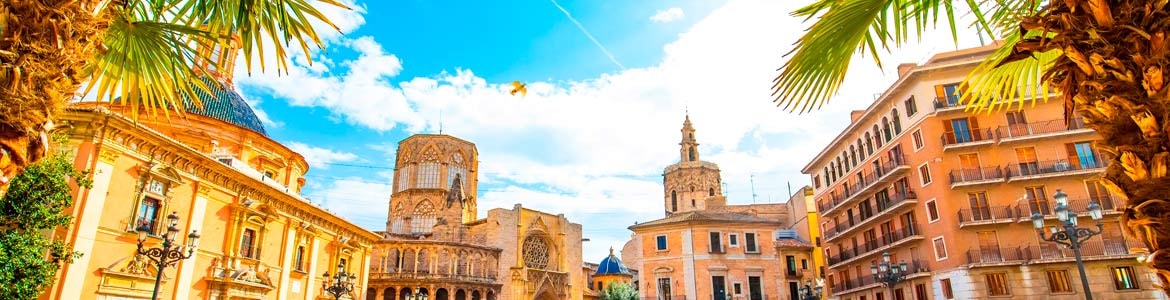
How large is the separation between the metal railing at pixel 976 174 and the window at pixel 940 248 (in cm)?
250

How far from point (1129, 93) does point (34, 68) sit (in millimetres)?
4071

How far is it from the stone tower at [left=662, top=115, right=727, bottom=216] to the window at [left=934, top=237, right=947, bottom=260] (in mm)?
40075

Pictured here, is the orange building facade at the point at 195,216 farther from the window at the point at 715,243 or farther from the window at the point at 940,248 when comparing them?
the window at the point at 940,248

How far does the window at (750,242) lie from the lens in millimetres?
36250

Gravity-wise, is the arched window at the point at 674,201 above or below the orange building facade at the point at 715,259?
above

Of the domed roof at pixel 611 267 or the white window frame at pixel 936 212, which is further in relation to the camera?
the domed roof at pixel 611 267

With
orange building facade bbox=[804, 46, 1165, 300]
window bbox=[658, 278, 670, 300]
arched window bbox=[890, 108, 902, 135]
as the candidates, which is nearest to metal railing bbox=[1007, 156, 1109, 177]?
orange building facade bbox=[804, 46, 1165, 300]

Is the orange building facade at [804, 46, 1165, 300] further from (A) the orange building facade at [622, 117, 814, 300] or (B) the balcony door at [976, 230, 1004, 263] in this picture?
(A) the orange building facade at [622, 117, 814, 300]

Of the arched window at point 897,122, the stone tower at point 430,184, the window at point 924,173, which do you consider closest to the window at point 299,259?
the window at point 924,173

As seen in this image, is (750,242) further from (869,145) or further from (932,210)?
(932,210)

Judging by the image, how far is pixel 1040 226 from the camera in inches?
475

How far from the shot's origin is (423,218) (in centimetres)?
4978

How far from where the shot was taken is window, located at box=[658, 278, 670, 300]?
1403 inches

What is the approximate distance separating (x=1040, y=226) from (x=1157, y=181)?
40.2 feet
